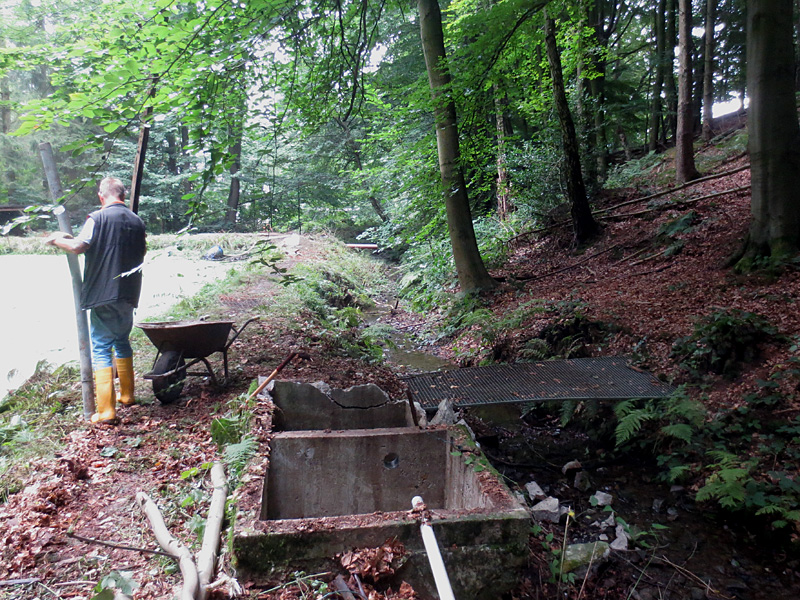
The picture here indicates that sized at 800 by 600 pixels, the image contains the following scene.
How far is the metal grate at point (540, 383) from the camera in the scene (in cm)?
475

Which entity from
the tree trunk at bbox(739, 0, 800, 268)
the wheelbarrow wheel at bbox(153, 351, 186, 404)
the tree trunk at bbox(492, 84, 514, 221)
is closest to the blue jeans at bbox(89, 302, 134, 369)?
the wheelbarrow wheel at bbox(153, 351, 186, 404)

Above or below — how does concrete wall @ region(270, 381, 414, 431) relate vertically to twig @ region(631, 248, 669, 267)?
below

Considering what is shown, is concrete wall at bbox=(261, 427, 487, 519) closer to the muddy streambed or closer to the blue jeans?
the muddy streambed

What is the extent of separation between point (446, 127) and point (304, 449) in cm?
662

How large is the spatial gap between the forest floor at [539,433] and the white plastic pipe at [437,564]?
0.96 feet

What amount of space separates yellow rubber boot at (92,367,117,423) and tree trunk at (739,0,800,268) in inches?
292

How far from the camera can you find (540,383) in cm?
511

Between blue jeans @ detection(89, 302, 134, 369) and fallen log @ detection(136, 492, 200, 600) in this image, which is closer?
fallen log @ detection(136, 492, 200, 600)

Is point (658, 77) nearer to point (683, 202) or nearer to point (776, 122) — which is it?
point (683, 202)

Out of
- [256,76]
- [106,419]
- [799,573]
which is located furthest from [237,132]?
[799,573]

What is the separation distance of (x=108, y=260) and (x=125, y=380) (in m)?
1.16

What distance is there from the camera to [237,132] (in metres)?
5.19

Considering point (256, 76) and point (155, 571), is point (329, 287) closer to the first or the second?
point (256, 76)

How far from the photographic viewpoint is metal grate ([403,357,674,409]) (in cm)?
475
